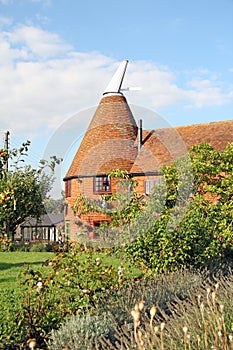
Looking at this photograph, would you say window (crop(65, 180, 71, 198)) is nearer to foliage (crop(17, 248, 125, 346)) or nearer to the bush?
foliage (crop(17, 248, 125, 346))

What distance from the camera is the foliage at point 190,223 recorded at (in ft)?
33.3

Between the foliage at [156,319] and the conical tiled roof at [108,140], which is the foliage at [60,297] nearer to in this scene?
the foliage at [156,319]

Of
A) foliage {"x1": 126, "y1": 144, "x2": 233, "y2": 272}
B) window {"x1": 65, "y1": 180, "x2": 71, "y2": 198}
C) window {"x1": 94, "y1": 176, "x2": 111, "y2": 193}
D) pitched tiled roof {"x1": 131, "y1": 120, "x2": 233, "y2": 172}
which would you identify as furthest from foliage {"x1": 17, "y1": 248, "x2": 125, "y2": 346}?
window {"x1": 65, "y1": 180, "x2": 71, "y2": 198}

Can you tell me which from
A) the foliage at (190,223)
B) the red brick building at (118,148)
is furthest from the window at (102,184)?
the foliage at (190,223)

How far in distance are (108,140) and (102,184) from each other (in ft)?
8.25

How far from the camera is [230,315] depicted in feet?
17.1

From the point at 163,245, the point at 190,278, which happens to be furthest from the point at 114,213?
the point at 190,278

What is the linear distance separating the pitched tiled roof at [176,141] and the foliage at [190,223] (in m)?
9.85

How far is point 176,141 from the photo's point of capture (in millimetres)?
27250

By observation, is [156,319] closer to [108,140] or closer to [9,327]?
[9,327]

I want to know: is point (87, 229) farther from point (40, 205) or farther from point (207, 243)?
point (207, 243)

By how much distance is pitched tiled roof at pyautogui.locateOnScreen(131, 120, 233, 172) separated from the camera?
24969 millimetres

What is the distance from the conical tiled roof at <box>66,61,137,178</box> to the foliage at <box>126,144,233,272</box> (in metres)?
11.2

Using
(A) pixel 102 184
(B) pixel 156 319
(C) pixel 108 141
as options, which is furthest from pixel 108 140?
(B) pixel 156 319
